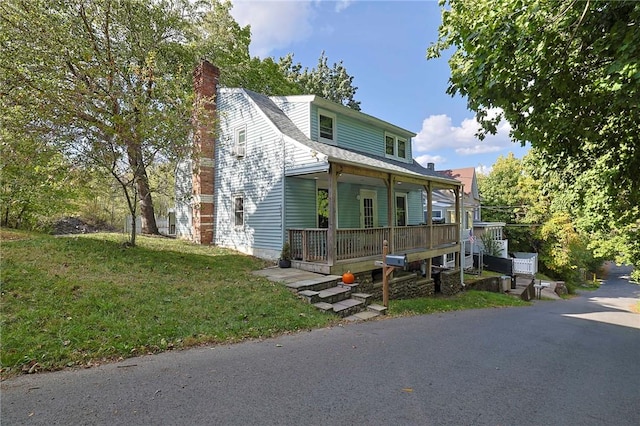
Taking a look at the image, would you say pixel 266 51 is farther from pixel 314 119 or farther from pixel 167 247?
pixel 167 247

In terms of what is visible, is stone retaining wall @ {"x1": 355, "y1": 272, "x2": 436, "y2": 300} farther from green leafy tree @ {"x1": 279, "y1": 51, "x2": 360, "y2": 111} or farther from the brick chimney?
green leafy tree @ {"x1": 279, "y1": 51, "x2": 360, "y2": 111}

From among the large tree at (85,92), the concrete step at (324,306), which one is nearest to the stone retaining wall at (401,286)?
the concrete step at (324,306)

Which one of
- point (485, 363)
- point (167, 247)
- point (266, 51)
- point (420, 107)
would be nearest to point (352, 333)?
point (485, 363)

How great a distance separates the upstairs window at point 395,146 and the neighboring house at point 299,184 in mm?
92

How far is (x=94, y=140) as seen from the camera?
8.99 meters

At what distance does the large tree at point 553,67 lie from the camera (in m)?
4.03

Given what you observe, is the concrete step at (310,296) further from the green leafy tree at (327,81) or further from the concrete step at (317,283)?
the green leafy tree at (327,81)

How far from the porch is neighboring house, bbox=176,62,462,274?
0.11 ft

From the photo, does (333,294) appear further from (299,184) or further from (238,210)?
(238,210)

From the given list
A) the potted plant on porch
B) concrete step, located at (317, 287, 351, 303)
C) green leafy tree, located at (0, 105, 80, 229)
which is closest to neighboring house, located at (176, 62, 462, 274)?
the potted plant on porch

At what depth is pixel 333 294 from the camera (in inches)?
302

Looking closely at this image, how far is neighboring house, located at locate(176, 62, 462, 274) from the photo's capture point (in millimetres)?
9820

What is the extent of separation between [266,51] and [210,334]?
71.9 ft

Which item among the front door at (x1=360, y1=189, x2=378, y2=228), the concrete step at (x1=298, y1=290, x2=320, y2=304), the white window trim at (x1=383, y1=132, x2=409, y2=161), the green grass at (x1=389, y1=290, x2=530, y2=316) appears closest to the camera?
the concrete step at (x1=298, y1=290, x2=320, y2=304)
